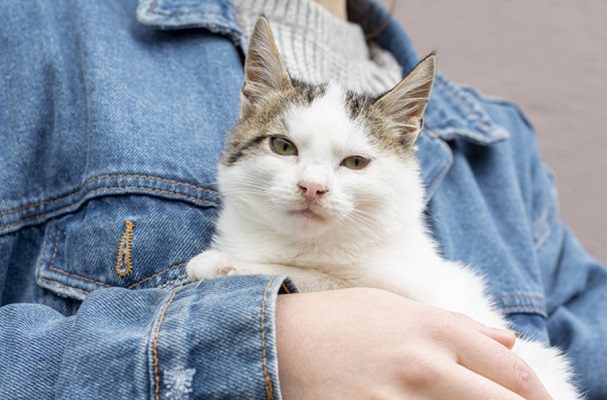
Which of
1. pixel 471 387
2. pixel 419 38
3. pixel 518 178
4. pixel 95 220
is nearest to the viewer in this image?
pixel 471 387

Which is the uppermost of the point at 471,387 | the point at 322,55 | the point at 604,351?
the point at 322,55

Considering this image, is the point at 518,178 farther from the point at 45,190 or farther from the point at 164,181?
the point at 45,190

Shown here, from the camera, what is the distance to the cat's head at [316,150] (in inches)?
35.9

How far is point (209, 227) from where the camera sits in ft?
3.44

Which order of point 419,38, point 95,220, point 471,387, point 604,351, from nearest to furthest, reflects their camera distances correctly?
point 471,387 → point 95,220 → point 604,351 → point 419,38

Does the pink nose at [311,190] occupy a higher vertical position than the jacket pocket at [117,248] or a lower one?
higher

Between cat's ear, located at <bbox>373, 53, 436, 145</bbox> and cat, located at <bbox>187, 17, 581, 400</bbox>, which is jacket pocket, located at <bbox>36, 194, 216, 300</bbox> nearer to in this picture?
cat, located at <bbox>187, 17, 581, 400</bbox>

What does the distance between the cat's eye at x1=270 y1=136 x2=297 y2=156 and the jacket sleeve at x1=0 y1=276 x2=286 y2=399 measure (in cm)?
28

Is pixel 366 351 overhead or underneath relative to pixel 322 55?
underneath

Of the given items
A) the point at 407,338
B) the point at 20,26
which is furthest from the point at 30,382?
the point at 20,26

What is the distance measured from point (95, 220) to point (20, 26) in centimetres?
43

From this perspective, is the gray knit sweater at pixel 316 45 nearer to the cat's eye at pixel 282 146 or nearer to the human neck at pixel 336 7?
the human neck at pixel 336 7

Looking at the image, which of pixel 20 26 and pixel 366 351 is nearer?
pixel 366 351

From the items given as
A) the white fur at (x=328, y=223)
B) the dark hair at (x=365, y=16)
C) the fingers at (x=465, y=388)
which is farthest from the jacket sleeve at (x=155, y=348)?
the dark hair at (x=365, y=16)
